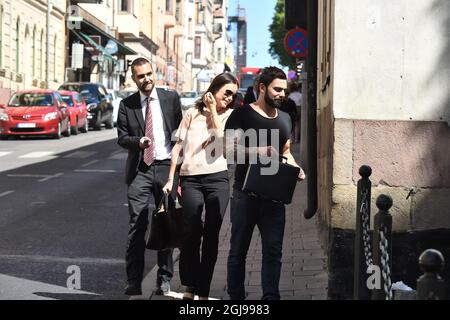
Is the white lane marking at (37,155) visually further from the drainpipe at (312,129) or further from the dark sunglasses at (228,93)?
the dark sunglasses at (228,93)

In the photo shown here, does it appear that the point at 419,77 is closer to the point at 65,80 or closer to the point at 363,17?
the point at 363,17

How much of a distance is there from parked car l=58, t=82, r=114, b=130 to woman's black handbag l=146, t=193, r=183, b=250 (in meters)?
33.5

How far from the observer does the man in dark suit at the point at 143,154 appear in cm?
805

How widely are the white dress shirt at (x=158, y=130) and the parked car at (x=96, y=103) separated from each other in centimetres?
3317

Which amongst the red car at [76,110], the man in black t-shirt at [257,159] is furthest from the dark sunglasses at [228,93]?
the red car at [76,110]

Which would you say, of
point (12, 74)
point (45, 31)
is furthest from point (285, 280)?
point (45, 31)

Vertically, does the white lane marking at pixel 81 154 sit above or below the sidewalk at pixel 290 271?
above

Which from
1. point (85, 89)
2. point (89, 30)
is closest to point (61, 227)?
point (85, 89)

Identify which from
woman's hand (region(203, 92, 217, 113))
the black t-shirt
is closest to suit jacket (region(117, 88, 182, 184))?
woman's hand (region(203, 92, 217, 113))

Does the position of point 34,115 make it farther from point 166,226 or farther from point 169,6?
point 169,6

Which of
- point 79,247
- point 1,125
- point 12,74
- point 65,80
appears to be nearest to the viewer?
point 79,247

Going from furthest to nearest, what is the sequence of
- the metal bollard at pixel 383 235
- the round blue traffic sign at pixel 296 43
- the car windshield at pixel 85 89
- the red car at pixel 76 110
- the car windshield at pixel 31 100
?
the car windshield at pixel 85 89, the red car at pixel 76 110, the car windshield at pixel 31 100, the round blue traffic sign at pixel 296 43, the metal bollard at pixel 383 235

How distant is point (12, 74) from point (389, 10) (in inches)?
1462

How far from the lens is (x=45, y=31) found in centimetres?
5128
